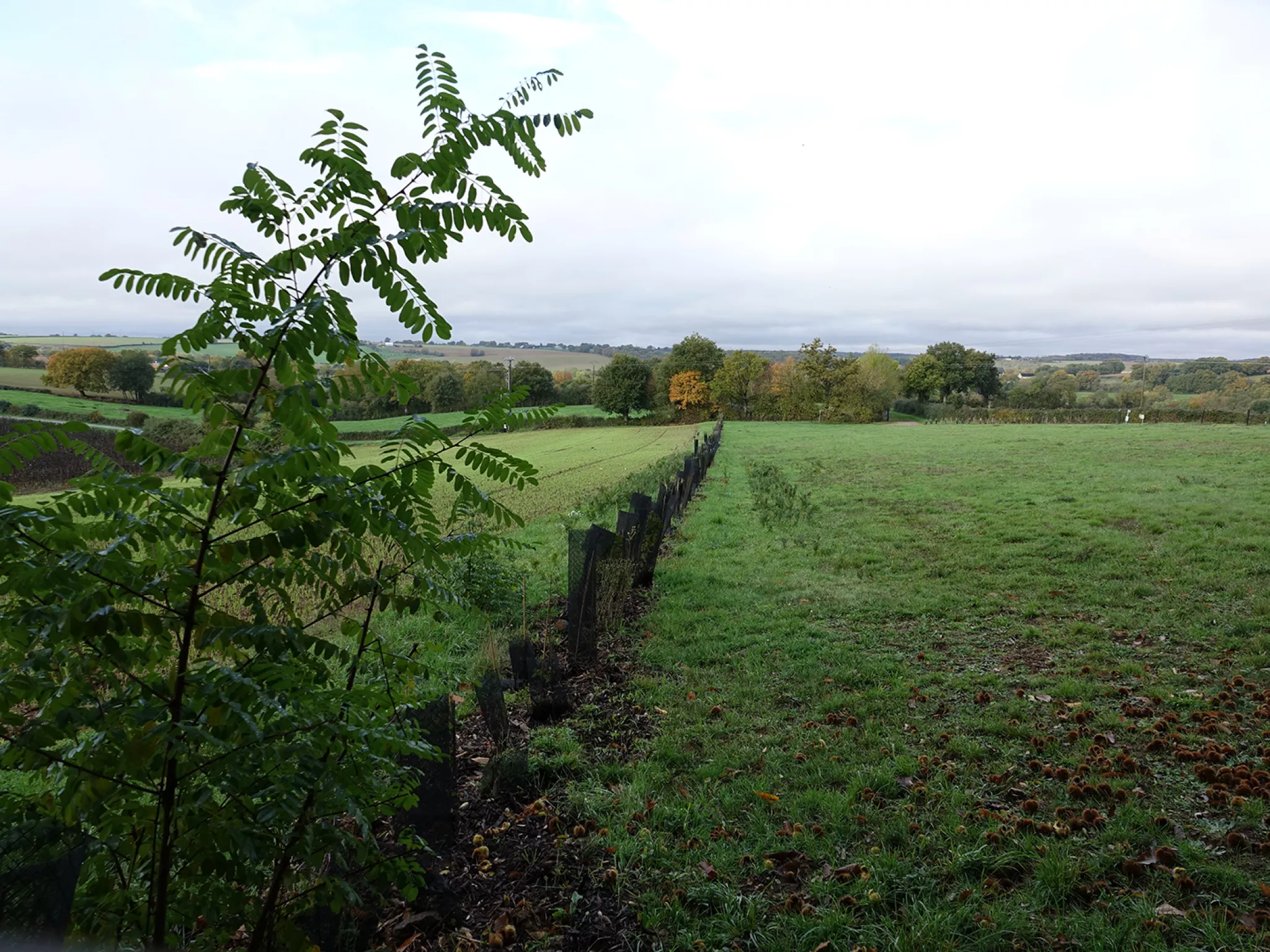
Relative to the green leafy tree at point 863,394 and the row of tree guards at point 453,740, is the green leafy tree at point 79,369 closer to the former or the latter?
the row of tree guards at point 453,740

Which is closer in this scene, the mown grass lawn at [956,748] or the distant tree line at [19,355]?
the mown grass lawn at [956,748]

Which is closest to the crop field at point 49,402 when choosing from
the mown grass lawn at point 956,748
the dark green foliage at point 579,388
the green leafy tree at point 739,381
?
the mown grass lawn at point 956,748

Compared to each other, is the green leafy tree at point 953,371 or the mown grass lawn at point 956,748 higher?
the green leafy tree at point 953,371

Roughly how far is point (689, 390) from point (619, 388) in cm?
857

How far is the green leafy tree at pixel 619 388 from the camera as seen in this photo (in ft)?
252

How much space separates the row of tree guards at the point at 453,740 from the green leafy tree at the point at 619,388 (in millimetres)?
66993

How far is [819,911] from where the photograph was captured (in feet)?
10.5

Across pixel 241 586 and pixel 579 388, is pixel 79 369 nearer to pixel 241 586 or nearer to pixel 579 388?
pixel 241 586

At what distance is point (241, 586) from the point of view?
2332 millimetres

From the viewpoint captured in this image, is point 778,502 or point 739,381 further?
point 739,381

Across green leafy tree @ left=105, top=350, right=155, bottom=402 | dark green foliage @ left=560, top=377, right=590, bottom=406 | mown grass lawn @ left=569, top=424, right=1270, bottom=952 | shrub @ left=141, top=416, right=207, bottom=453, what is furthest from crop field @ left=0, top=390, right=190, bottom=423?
dark green foliage @ left=560, top=377, right=590, bottom=406

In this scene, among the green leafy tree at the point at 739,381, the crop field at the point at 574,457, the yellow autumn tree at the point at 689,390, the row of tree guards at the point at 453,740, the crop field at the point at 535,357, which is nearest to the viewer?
the row of tree guards at the point at 453,740

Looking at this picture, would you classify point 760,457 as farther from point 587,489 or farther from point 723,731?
point 723,731

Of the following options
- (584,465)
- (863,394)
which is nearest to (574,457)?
(584,465)
